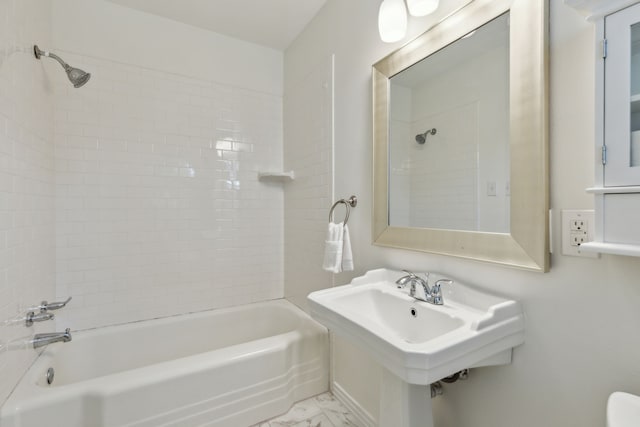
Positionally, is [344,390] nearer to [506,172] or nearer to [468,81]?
[506,172]

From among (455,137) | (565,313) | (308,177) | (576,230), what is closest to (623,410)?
(565,313)

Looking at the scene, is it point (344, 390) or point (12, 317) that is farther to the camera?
point (344, 390)

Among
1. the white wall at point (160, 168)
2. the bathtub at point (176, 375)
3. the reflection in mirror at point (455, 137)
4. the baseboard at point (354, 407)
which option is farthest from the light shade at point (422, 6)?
the baseboard at point (354, 407)

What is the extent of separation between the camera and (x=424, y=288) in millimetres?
1110

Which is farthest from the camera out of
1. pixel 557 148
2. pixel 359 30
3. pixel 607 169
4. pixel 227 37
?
pixel 227 37

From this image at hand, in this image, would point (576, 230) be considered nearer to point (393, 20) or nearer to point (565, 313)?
point (565, 313)

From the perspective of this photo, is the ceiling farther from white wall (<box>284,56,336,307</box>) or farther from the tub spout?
the tub spout

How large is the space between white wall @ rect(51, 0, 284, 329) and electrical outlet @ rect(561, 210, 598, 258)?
1.96 metres

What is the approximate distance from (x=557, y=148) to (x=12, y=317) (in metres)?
2.03

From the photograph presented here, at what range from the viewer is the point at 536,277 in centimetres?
88

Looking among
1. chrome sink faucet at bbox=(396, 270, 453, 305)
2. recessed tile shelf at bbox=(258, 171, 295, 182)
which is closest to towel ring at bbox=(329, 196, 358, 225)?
chrome sink faucet at bbox=(396, 270, 453, 305)

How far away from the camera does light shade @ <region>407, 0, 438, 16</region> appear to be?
110 cm

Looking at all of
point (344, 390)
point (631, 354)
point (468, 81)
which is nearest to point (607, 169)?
point (631, 354)

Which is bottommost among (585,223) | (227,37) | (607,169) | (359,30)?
(585,223)
